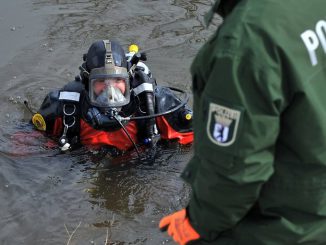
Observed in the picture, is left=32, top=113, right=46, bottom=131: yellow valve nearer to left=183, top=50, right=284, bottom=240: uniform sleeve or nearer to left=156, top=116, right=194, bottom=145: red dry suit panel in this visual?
left=156, top=116, right=194, bottom=145: red dry suit panel

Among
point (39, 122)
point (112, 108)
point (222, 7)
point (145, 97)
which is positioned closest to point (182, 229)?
point (222, 7)

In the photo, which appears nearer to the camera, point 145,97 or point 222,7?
point 222,7

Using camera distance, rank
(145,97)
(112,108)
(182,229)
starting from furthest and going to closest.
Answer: (145,97), (112,108), (182,229)

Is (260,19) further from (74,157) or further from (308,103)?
(74,157)

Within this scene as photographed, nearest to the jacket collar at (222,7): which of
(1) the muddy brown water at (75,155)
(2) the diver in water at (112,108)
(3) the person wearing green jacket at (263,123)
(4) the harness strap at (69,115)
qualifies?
(3) the person wearing green jacket at (263,123)

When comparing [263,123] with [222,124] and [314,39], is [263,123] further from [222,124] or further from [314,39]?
[314,39]

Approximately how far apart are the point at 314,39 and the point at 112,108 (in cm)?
270

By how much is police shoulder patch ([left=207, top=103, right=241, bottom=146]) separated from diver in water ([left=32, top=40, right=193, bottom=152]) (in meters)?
2.49

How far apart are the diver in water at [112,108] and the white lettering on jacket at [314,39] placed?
2.54 meters

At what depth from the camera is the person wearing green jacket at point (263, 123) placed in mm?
1327

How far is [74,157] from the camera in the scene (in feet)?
14.4

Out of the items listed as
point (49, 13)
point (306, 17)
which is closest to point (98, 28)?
point (49, 13)

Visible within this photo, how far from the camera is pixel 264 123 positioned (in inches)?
52.4

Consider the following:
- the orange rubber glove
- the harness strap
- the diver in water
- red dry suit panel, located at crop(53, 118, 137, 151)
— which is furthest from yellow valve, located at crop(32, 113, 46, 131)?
the orange rubber glove
